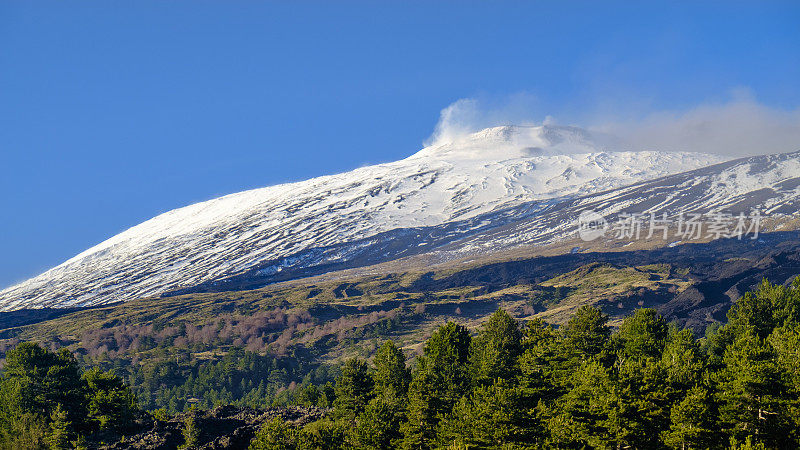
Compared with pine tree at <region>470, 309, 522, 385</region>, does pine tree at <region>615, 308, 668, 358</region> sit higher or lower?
lower

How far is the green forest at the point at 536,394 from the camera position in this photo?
111 ft

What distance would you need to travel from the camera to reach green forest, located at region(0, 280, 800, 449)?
111ft

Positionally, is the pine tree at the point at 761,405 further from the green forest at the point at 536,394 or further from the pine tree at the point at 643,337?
the pine tree at the point at 643,337

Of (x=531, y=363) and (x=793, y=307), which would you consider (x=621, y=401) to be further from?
(x=793, y=307)

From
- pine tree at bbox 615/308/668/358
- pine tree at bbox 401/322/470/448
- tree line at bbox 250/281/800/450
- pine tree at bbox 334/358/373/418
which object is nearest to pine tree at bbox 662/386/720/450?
tree line at bbox 250/281/800/450

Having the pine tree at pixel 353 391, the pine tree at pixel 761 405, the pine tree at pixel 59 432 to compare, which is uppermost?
the pine tree at pixel 59 432

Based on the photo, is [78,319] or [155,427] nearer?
[155,427]

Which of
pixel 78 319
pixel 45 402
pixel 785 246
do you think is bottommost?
pixel 785 246

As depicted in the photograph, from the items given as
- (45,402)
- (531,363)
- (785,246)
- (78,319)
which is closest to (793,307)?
(531,363)

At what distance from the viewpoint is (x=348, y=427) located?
4559 cm

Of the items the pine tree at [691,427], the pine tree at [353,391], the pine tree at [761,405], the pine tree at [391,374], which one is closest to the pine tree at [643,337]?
the pine tree at [761,405]

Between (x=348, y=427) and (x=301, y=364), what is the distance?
65.2 m

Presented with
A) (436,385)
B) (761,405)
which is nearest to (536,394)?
(436,385)

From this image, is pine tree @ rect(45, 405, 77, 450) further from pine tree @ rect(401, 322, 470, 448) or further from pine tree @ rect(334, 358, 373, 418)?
pine tree @ rect(401, 322, 470, 448)
